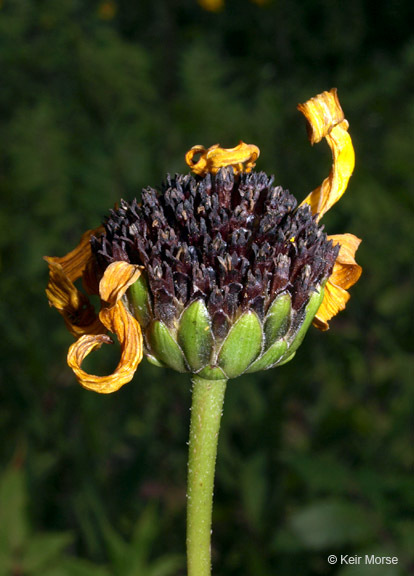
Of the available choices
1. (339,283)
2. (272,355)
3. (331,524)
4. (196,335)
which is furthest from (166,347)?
(331,524)

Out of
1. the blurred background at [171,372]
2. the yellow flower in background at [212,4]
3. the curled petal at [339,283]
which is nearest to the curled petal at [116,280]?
the curled petal at [339,283]

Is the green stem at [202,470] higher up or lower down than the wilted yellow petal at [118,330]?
lower down

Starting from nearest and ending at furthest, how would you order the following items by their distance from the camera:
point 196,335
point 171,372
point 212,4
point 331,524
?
1. point 196,335
2. point 331,524
3. point 171,372
4. point 212,4

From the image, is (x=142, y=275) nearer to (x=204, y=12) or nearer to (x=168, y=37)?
(x=168, y=37)

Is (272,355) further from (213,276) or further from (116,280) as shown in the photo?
(116,280)

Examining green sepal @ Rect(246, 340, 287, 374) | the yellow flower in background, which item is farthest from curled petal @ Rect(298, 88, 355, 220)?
the yellow flower in background

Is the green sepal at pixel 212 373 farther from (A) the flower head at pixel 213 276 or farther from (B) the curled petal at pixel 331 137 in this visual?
(B) the curled petal at pixel 331 137
